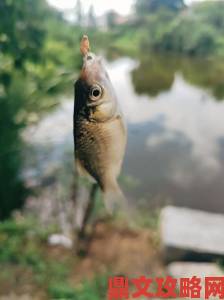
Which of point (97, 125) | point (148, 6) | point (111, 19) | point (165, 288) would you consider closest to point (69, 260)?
point (165, 288)

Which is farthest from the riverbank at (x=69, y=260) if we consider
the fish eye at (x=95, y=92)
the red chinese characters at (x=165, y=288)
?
the fish eye at (x=95, y=92)

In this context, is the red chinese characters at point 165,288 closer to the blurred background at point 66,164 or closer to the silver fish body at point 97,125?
the blurred background at point 66,164

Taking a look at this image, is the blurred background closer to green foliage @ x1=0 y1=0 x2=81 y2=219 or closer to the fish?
green foliage @ x1=0 y1=0 x2=81 y2=219

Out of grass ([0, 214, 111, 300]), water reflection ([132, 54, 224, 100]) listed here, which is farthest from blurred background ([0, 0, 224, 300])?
water reflection ([132, 54, 224, 100])

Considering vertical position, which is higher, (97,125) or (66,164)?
(66,164)

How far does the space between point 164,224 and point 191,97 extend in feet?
32.0

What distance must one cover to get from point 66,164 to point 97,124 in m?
5.72

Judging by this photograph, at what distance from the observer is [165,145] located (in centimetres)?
904

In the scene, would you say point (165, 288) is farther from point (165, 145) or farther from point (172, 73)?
point (172, 73)

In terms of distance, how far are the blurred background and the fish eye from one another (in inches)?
19.9

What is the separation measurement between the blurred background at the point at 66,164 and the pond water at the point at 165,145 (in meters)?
0.02

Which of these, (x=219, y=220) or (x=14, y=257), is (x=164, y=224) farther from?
(x=14, y=257)

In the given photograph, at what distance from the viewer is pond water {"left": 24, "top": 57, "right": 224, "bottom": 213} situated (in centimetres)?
688

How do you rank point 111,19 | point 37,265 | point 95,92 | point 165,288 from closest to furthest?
point 95,92, point 165,288, point 37,265, point 111,19
